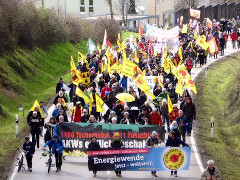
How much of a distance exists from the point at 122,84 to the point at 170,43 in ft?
39.1

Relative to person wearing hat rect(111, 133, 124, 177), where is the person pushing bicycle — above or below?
below

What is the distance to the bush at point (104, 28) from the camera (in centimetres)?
5925

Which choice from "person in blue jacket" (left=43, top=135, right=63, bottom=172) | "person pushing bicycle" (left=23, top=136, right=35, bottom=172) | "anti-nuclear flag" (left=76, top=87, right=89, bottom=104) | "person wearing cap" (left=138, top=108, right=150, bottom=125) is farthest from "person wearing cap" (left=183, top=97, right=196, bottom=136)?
"person pushing bicycle" (left=23, top=136, right=35, bottom=172)

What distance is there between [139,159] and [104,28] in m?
40.3

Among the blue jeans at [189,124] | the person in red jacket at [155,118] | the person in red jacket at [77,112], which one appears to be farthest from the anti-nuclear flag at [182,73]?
the person in red jacket at [77,112]

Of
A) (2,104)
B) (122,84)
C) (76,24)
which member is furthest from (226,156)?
(76,24)

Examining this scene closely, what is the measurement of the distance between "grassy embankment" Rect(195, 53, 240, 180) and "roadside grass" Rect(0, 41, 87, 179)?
256 inches

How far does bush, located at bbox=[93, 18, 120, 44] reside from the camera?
59.2m

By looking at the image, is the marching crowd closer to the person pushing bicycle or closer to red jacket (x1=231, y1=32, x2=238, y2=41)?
the person pushing bicycle

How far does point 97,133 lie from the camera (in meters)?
21.6

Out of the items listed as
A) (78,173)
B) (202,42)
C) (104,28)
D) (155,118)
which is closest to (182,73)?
(155,118)

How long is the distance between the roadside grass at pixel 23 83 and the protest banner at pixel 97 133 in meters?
1.97

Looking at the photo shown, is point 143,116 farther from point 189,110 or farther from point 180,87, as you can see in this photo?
point 180,87

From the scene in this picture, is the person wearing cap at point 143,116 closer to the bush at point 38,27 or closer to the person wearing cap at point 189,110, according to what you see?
the person wearing cap at point 189,110
